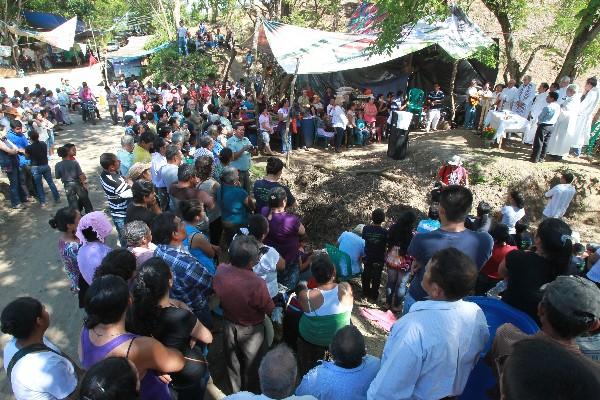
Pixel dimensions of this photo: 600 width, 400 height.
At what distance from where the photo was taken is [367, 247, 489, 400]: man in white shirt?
1856mm

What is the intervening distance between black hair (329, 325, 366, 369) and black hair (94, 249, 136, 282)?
1638mm

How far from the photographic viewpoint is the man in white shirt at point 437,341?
6.09 ft

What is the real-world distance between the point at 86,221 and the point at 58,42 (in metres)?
21.1

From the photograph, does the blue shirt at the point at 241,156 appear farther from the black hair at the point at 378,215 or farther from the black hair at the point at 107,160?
the black hair at the point at 378,215

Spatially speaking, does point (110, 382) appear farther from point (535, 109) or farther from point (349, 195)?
point (535, 109)

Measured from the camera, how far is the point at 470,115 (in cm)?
1195

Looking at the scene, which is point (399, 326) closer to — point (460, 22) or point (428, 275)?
point (428, 275)

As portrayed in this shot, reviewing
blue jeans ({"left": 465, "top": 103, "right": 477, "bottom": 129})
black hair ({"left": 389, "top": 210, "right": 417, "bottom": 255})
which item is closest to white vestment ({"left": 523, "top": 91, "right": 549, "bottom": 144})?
blue jeans ({"left": 465, "top": 103, "right": 477, "bottom": 129})

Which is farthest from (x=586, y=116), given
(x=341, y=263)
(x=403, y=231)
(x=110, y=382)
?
(x=110, y=382)

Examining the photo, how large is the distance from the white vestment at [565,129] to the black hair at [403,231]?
18.7 feet

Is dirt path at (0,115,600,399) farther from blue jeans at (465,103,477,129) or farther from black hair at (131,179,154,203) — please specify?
black hair at (131,179,154,203)

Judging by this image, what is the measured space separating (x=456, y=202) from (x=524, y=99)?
337 inches

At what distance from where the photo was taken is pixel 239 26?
23.3 meters

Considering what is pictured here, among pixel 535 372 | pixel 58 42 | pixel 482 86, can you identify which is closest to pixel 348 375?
pixel 535 372
